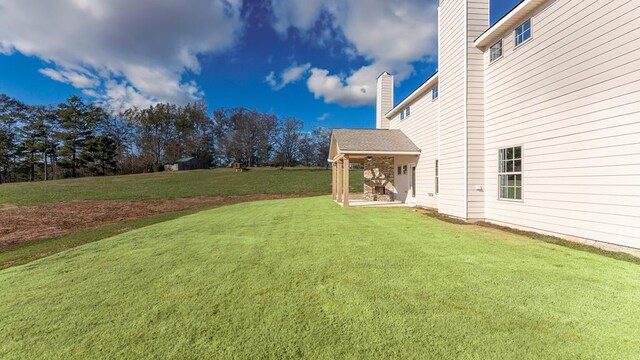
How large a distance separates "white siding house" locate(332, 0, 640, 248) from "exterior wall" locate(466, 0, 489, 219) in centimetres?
3

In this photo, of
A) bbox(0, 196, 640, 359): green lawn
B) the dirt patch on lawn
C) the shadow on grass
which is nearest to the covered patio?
the shadow on grass

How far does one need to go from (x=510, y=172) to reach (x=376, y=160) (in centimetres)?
866

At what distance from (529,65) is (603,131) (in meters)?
2.38

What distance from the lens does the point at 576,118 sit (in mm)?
5309

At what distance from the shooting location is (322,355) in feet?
6.80

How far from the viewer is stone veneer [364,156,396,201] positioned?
14829 millimetres

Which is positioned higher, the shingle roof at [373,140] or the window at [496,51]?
the window at [496,51]

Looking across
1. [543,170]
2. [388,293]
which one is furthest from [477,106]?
[388,293]

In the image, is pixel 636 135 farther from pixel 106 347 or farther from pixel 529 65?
pixel 106 347

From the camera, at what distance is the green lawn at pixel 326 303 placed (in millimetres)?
2176

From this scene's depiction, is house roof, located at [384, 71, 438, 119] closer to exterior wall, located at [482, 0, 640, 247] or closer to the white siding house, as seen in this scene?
the white siding house

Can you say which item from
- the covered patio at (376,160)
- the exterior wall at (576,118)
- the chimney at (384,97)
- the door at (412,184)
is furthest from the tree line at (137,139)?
the exterior wall at (576,118)

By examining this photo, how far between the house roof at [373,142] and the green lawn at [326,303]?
23.4 feet

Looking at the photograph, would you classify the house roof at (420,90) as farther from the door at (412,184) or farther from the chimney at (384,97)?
the door at (412,184)
